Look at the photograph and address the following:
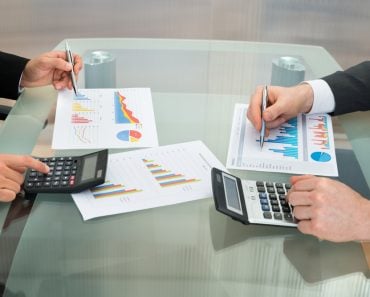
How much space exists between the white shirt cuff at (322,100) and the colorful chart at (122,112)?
0.39 m

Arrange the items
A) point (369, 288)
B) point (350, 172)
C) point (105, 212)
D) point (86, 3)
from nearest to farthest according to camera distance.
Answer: point (369, 288) < point (105, 212) < point (350, 172) < point (86, 3)

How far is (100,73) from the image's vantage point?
1306mm

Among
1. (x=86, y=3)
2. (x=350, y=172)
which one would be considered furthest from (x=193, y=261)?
(x=86, y=3)

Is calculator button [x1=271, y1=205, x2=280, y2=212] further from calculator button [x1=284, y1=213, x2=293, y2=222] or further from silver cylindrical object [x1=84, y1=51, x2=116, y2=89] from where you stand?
silver cylindrical object [x1=84, y1=51, x2=116, y2=89]

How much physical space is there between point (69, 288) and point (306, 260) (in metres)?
0.35

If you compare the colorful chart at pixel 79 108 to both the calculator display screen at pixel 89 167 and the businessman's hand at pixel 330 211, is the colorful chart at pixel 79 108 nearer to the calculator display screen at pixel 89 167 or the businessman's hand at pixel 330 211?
the calculator display screen at pixel 89 167

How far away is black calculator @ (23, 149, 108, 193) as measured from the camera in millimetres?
855

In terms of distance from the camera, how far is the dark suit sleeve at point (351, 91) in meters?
1.14

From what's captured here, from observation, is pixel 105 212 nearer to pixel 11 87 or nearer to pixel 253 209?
pixel 253 209

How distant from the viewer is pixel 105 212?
828 millimetres

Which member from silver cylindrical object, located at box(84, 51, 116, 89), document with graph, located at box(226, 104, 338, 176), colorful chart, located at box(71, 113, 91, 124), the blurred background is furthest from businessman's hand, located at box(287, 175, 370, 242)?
the blurred background

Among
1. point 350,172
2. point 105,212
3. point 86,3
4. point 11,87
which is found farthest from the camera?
point 86,3

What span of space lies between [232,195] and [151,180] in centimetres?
16

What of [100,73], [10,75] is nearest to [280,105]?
[100,73]
